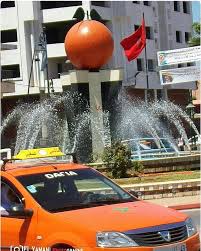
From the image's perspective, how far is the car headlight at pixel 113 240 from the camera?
5.77 meters

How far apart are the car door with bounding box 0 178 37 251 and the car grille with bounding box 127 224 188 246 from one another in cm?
111

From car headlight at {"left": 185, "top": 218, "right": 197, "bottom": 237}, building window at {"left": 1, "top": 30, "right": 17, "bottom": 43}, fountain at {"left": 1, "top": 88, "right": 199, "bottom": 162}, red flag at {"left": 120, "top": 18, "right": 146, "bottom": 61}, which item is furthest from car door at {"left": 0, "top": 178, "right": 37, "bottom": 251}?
building window at {"left": 1, "top": 30, "right": 17, "bottom": 43}

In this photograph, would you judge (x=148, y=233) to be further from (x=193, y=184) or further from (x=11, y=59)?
(x=11, y=59)

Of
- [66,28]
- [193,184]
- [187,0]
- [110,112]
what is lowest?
[193,184]

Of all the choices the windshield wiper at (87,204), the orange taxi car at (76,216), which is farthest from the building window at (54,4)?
the windshield wiper at (87,204)

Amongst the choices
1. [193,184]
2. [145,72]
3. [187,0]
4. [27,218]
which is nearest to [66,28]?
[145,72]

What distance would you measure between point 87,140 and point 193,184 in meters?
14.0

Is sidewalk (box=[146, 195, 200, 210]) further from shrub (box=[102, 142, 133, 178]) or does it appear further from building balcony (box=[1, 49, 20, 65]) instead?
building balcony (box=[1, 49, 20, 65])

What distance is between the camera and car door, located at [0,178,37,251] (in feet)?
20.6

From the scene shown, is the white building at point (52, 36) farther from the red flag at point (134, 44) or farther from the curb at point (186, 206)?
the curb at point (186, 206)

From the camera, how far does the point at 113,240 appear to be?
227 inches

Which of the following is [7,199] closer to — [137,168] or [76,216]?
[76,216]

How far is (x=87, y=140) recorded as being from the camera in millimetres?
29141

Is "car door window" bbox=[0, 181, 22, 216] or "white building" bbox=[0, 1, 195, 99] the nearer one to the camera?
"car door window" bbox=[0, 181, 22, 216]
